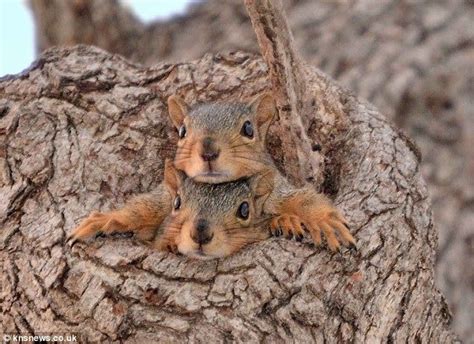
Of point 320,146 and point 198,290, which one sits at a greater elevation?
point 320,146

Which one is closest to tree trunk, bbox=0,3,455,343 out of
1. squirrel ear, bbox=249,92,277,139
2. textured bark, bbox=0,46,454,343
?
textured bark, bbox=0,46,454,343

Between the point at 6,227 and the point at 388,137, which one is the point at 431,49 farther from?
the point at 6,227

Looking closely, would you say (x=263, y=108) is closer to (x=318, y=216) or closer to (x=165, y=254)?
(x=318, y=216)

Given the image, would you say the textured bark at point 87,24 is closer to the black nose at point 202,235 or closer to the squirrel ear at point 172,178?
the squirrel ear at point 172,178

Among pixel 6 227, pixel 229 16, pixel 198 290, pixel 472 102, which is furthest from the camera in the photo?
pixel 229 16

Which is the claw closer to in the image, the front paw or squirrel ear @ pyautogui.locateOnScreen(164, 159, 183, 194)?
squirrel ear @ pyautogui.locateOnScreen(164, 159, 183, 194)

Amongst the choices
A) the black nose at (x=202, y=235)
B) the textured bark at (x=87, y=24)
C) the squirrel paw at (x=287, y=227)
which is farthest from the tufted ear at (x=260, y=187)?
the textured bark at (x=87, y=24)

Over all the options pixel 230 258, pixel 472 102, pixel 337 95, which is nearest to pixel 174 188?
pixel 230 258
